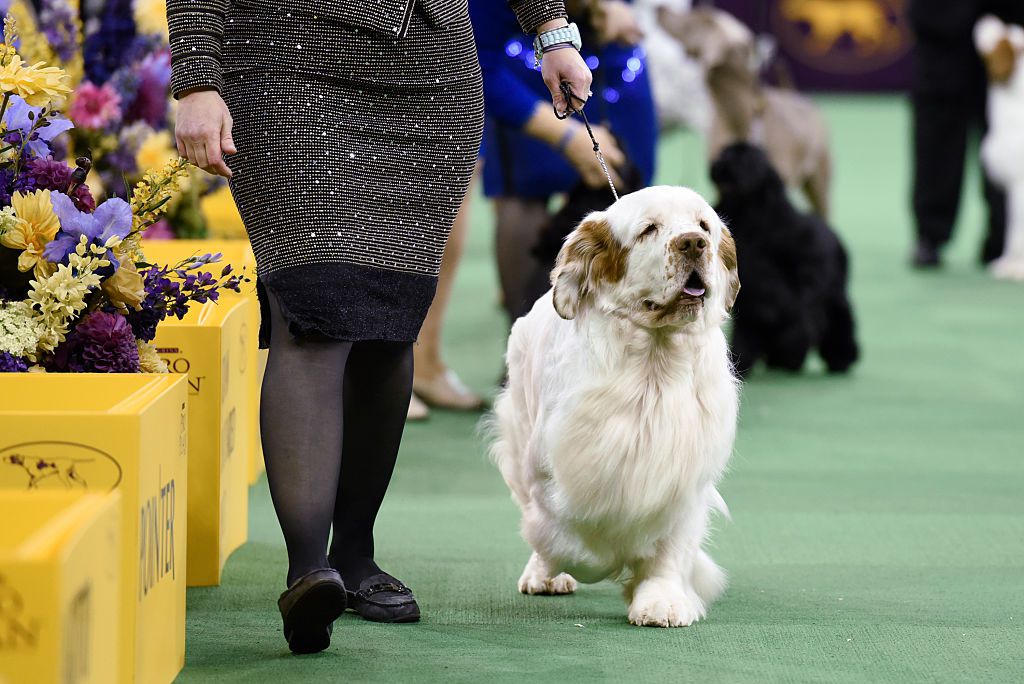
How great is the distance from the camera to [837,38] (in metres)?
18.1

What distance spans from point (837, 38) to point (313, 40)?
16.4 metres

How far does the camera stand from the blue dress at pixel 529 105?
4.02 m

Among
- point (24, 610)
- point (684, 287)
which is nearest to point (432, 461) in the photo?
point (684, 287)

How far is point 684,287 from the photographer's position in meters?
2.62

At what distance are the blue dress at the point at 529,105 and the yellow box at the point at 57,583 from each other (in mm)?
2294

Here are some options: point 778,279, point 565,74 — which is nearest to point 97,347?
point 565,74

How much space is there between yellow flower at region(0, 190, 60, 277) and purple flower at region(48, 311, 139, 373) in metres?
0.11

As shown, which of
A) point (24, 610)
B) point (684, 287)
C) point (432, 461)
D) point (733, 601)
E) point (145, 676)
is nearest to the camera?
point (24, 610)

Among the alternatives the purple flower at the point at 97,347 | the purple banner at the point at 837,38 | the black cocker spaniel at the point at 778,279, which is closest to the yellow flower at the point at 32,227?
→ the purple flower at the point at 97,347

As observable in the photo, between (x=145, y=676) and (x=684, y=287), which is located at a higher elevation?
(x=684, y=287)

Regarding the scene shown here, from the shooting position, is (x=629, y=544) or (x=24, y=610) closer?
(x=24, y=610)

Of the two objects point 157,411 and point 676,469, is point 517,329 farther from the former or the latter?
point 157,411

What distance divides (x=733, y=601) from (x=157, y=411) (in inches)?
47.3

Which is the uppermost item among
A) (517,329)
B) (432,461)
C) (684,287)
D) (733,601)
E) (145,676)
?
(684,287)
